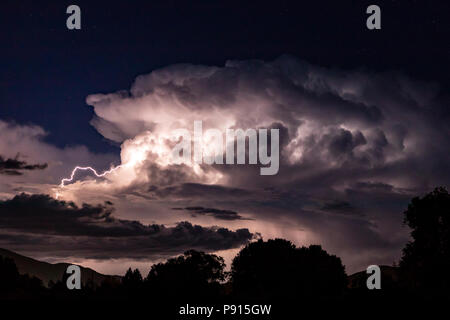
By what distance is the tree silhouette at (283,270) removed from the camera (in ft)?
371

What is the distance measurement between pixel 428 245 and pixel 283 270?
46.3 metres

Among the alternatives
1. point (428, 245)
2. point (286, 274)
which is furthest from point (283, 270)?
point (428, 245)

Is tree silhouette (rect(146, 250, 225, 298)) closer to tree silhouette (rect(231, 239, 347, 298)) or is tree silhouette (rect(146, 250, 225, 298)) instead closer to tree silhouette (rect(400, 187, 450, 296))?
tree silhouette (rect(231, 239, 347, 298))

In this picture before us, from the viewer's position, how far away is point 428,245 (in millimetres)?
72750

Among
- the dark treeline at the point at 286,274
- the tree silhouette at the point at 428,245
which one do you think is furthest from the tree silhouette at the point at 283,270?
the tree silhouette at the point at 428,245

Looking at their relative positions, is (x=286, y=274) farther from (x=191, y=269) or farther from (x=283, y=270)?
(x=191, y=269)

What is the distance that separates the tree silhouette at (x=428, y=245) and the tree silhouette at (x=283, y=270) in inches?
1521

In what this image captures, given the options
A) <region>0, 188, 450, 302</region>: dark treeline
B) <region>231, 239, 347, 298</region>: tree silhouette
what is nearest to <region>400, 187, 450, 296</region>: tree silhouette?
<region>0, 188, 450, 302</region>: dark treeline

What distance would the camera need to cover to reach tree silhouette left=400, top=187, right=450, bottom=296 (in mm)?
70188
